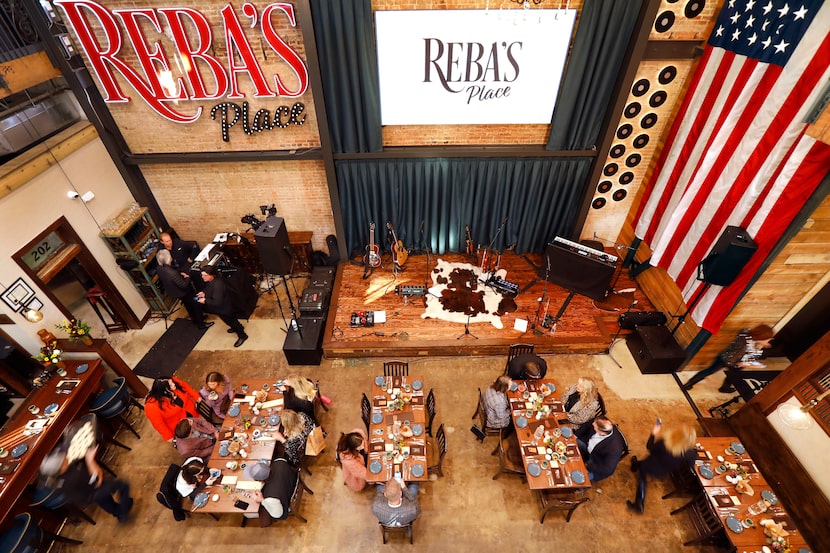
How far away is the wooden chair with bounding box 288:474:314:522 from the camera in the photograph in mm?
4770

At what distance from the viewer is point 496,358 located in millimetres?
6812

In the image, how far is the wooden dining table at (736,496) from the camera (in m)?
4.08

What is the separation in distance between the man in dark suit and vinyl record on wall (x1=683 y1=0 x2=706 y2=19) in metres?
5.80

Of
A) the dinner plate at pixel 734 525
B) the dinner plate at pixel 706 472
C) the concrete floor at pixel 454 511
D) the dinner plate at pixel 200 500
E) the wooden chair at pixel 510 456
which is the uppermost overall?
the dinner plate at pixel 706 472

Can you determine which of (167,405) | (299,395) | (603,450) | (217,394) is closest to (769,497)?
(603,450)

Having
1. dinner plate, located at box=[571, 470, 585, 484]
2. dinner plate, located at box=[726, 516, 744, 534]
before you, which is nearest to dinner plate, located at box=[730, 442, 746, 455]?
dinner plate, located at box=[726, 516, 744, 534]

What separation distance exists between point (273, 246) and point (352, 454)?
3227 mm

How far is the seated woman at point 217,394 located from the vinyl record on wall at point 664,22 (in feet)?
26.1

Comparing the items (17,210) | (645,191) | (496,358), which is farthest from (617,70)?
(17,210)

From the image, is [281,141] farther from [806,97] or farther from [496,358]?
[806,97]

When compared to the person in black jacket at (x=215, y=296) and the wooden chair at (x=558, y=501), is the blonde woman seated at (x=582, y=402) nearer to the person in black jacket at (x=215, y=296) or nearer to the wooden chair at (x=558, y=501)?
the wooden chair at (x=558, y=501)

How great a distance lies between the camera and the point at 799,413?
4793mm

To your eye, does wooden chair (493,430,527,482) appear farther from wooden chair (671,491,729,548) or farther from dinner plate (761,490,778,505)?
dinner plate (761,490,778,505)

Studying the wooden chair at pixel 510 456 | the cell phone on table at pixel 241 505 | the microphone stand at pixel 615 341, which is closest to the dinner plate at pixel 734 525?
the wooden chair at pixel 510 456
